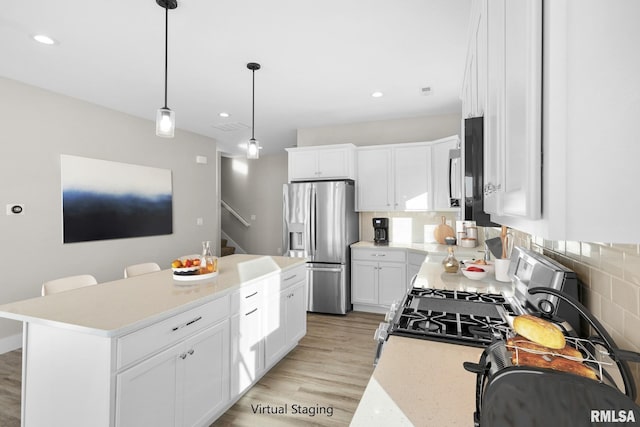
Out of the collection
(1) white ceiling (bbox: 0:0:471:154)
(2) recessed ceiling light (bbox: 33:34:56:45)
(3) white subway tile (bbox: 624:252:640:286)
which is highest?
(1) white ceiling (bbox: 0:0:471:154)

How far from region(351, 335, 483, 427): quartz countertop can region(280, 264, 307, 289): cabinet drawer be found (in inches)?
68.2

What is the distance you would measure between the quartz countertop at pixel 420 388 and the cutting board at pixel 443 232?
11.2 feet

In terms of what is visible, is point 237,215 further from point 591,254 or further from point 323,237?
point 591,254

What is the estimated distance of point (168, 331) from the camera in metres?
1.56

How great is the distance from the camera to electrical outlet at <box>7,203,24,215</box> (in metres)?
3.08

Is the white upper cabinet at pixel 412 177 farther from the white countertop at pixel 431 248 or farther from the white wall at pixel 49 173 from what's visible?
the white wall at pixel 49 173

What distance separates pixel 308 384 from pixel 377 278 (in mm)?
1952

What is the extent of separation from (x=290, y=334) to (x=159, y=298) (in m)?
1.45

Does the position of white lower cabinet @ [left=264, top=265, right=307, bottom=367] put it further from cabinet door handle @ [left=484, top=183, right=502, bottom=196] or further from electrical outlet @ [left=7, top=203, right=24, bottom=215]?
electrical outlet @ [left=7, top=203, right=24, bottom=215]

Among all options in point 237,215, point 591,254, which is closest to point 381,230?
point 591,254

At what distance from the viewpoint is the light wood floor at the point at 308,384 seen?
205 centimetres

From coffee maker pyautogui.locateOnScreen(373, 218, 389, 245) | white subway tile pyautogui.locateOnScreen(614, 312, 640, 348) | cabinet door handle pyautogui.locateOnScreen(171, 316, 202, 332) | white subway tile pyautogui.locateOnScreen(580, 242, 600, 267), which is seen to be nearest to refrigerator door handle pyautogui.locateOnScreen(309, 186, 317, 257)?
coffee maker pyautogui.locateOnScreen(373, 218, 389, 245)

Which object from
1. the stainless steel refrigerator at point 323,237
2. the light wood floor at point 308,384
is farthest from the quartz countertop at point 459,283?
the stainless steel refrigerator at point 323,237

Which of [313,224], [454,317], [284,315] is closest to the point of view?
[454,317]
